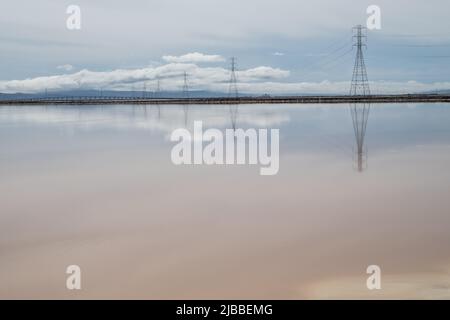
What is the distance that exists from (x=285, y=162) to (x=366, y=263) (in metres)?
7.27

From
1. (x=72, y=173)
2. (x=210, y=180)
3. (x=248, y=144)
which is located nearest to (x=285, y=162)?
(x=210, y=180)

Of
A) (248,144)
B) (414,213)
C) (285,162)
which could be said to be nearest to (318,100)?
(248,144)

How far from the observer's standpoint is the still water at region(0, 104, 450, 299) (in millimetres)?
5828

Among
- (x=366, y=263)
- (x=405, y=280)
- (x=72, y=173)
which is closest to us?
(x=405, y=280)

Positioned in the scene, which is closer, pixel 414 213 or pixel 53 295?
pixel 53 295

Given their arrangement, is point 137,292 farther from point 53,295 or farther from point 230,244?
point 230,244

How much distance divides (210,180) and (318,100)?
62.1 metres

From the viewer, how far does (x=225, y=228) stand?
7.71 metres

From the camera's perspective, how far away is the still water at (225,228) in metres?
5.83

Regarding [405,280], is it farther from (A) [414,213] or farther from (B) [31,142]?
(B) [31,142]

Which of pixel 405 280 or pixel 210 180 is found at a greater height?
pixel 210 180
